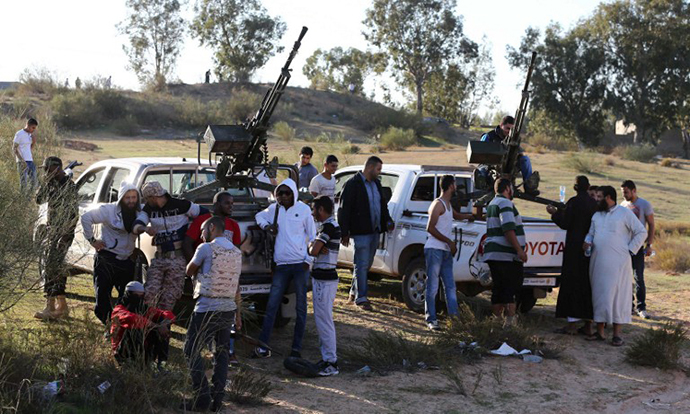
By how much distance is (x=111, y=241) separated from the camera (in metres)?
8.30

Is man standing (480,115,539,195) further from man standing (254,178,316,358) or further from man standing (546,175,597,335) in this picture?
man standing (254,178,316,358)

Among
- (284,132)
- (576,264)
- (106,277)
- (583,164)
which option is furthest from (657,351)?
(284,132)

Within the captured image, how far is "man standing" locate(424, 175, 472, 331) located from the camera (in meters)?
9.94

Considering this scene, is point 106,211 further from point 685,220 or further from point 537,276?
point 685,220

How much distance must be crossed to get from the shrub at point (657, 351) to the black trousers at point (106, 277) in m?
5.14

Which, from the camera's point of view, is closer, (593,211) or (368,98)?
(593,211)

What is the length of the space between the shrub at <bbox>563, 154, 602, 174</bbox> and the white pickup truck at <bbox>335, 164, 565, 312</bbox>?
64.4ft

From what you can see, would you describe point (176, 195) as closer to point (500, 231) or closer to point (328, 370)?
point (328, 370)

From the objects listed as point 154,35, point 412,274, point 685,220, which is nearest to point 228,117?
point 154,35

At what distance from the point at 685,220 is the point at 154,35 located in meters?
45.1

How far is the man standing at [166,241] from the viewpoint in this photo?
772cm

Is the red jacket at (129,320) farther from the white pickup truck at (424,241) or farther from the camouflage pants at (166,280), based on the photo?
the white pickup truck at (424,241)

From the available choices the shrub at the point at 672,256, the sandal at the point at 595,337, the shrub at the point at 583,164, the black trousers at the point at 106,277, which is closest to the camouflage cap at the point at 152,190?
the black trousers at the point at 106,277

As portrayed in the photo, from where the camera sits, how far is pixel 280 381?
25.5 ft
